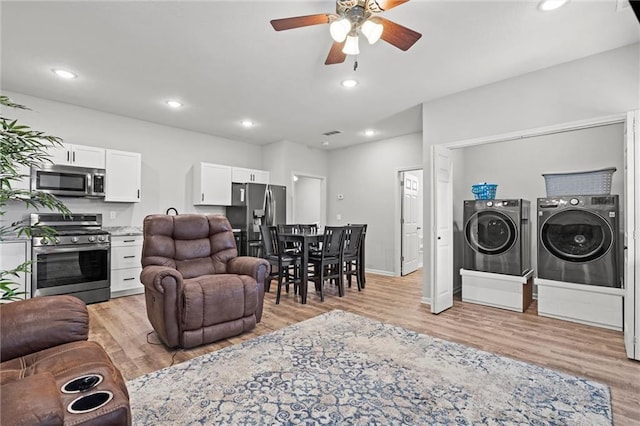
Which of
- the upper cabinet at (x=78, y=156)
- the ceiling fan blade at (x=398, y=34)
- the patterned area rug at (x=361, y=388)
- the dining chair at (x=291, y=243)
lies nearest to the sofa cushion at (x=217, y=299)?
the patterned area rug at (x=361, y=388)

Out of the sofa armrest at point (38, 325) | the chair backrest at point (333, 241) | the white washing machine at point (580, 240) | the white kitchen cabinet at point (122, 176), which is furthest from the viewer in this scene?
Result: the white kitchen cabinet at point (122, 176)

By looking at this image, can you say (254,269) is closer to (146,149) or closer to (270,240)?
(270,240)

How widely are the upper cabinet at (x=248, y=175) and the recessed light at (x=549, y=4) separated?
4.82 m

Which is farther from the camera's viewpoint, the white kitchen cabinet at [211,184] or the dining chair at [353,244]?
the white kitchen cabinet at [211,184]

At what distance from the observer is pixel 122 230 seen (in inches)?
185

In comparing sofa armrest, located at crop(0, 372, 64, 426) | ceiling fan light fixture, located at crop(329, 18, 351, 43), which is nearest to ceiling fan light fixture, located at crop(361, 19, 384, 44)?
ceiling fan light fixture, located at crop(329, 18, 351, 43)

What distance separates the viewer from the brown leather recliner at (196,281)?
2.61m

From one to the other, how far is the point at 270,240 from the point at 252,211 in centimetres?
129

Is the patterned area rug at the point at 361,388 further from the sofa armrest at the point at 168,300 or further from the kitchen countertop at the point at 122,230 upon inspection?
the kitchen countertop at the point at 122,230

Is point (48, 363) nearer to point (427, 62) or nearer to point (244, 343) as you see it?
point (244, 343)

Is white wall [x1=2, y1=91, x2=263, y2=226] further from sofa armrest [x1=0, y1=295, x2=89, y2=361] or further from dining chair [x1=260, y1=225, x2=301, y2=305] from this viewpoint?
sofa armrest [x1=0, y1=295, x2=89, y2=361]

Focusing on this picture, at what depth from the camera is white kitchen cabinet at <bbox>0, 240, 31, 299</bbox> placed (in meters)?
3.48

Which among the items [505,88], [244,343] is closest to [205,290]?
[244,343]

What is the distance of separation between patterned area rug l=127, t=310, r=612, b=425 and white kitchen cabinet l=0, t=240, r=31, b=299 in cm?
260
